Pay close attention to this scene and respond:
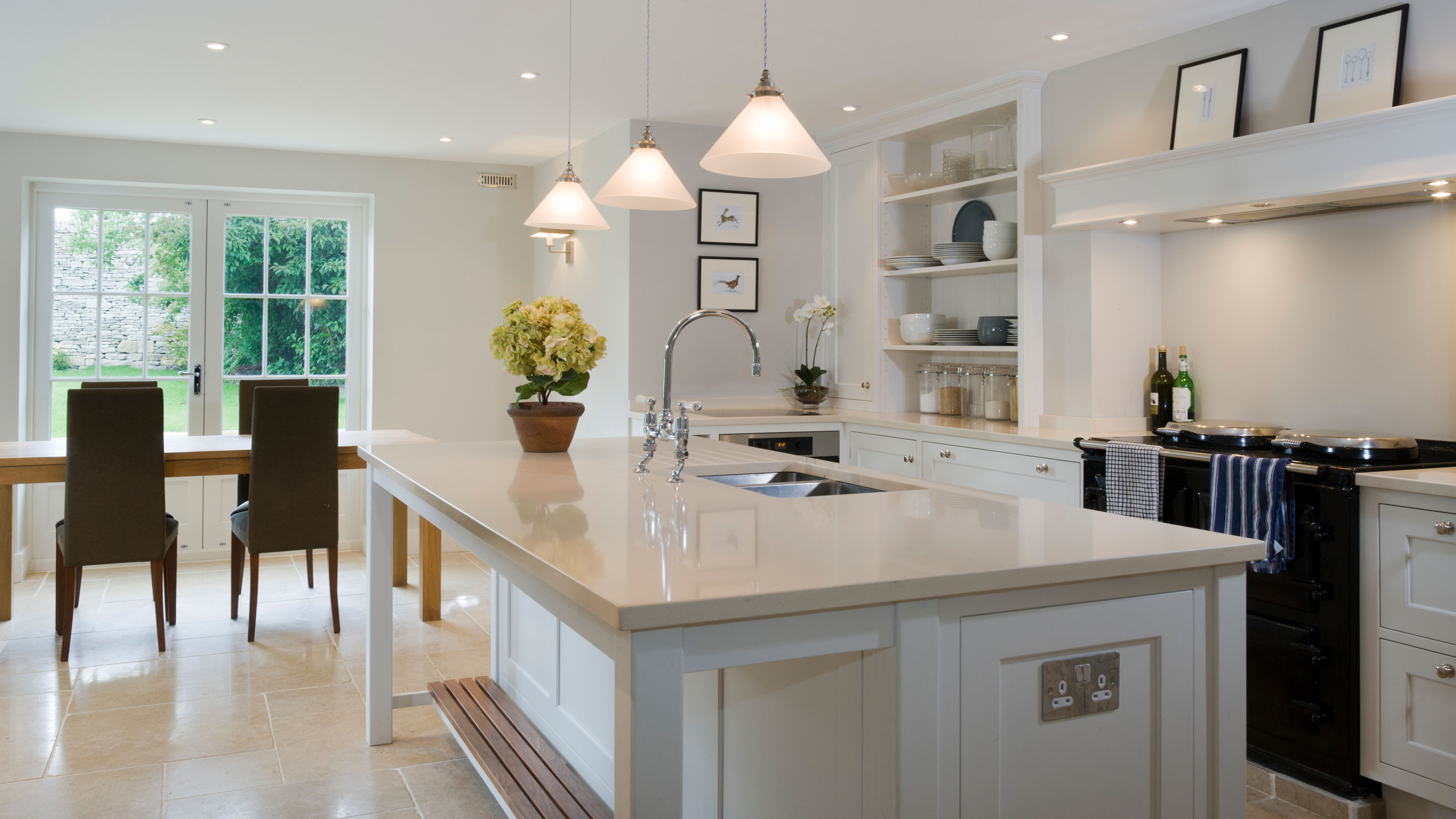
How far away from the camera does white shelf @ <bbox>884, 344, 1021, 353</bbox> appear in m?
4.11

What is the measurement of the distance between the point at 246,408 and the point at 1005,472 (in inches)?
145

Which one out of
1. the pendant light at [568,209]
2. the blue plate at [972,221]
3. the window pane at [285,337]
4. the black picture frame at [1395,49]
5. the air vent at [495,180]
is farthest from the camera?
the window pane at [285,337]

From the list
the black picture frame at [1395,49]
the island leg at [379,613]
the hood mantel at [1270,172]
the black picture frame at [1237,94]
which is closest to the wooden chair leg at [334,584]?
the island leg at [379,613]

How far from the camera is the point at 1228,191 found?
9.78 ft

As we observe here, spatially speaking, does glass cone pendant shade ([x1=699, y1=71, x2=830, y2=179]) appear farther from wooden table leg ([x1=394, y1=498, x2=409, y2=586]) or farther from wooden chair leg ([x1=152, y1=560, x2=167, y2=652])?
wooden table leg ([x1=394, y1=498, x2=409, y2=586])

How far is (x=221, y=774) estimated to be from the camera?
2758 mm

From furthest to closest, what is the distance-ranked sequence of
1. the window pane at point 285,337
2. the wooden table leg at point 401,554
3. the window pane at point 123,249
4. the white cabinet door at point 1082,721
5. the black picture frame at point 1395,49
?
the window pane at point 285,337 → the window pane at point 123,249 → the wooden table leg at point 401,554 → the black picture frame at point 1395,49 → the white cabinet door at point 1082,721

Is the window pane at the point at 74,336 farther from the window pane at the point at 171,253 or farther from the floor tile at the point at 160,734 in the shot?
the floor tile at the point at 160,734

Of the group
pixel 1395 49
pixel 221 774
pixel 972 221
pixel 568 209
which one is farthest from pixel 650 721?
pixel 972 221

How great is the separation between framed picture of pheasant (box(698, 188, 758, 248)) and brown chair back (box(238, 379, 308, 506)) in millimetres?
2058

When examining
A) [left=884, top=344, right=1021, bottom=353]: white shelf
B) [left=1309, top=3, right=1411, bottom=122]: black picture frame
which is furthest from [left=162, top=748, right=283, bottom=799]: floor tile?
[left=1309, top=3, right=1411, bottom=122]: black picture frame

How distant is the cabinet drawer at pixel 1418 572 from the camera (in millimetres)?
2281

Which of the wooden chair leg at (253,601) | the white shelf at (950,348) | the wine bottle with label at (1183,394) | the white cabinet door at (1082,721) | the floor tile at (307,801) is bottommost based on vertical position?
the floor tile at (307,801)

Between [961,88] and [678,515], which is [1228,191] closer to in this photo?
[961,88]
